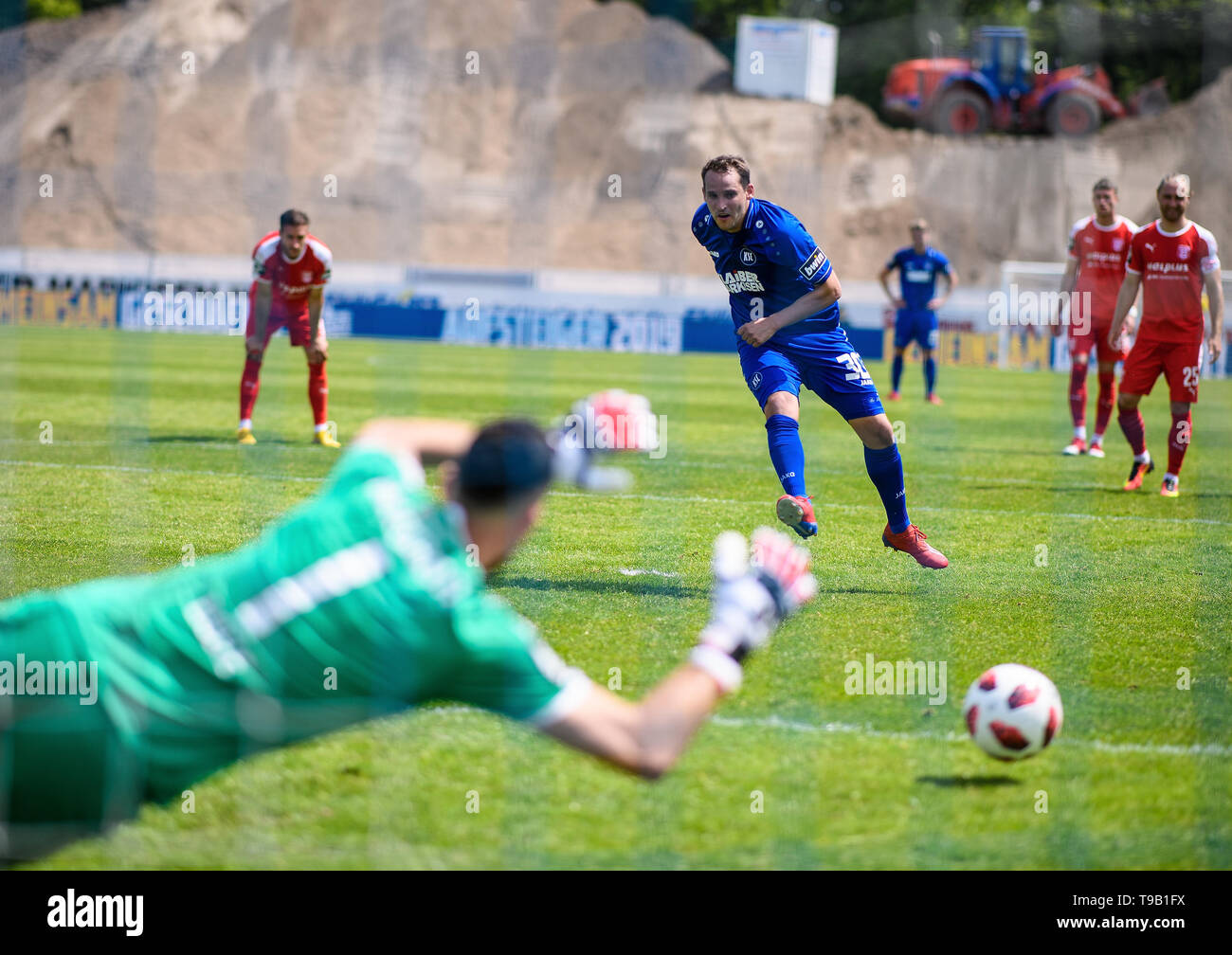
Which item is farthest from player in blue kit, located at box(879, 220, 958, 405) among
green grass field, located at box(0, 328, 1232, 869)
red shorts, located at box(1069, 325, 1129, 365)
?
red shorts, located at box(1069, 325, 1129, 365)

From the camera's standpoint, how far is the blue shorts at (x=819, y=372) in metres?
6.89

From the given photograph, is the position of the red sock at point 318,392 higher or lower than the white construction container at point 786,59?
lower

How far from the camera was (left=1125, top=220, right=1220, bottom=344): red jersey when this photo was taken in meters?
10.0

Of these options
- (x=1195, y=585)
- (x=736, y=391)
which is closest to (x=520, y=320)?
(x=736, y=391)

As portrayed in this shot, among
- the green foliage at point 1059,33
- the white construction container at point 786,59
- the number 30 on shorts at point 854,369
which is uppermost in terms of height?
the green foliage at point 1059,33

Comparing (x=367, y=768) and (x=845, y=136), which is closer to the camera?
(x=367, y=768)

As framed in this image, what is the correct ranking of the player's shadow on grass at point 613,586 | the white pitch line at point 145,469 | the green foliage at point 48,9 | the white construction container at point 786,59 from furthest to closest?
1. the green foliage at point 48,9
2. the white construction container at point 786,59
3. the white pitch line at point 145,469
4. the player's shadow on grass at point 613,586

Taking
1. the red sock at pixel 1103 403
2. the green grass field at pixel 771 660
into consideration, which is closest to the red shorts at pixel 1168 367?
the green grass field at pixel 771 660

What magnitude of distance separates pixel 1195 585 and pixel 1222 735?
2590 mm

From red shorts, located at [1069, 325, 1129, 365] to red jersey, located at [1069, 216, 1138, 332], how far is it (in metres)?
0.03

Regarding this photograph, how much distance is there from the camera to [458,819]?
366 cm

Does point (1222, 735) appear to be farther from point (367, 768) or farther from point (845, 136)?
point (845, 136)

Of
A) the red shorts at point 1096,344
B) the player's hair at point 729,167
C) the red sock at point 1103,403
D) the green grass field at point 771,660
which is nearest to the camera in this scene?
the green grass field at point 771,660

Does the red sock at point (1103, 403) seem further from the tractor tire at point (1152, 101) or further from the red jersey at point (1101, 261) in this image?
the tractor tire at point (1152, 101)
